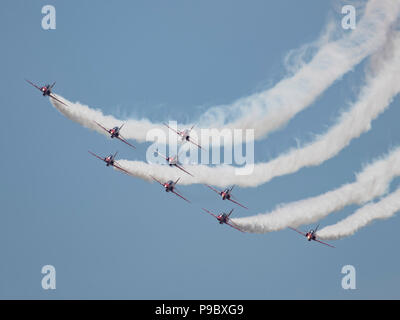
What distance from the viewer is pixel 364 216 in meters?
83.1

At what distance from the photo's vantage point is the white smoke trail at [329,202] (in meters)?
81.4

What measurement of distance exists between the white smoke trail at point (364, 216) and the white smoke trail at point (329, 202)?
29.5 inches

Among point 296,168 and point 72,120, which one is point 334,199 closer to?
point 296,168

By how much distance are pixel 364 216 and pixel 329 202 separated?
9.07ft

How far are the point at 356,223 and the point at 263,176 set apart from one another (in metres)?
7.75

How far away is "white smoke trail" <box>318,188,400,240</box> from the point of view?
81.9 m

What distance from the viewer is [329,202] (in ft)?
274

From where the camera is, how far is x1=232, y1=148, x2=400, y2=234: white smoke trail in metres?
81.4

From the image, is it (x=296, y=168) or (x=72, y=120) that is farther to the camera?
(x=72, y=120)

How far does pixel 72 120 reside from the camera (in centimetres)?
Result: 8888

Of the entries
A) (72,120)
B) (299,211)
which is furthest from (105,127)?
(299,211)

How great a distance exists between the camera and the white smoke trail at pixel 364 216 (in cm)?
8188

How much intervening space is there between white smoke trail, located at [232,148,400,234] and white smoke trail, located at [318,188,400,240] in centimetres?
75
